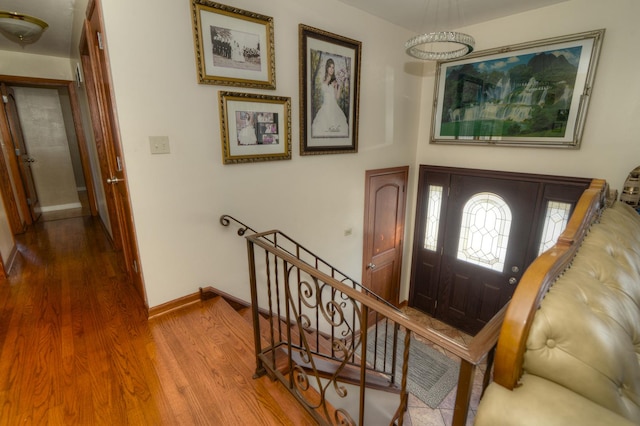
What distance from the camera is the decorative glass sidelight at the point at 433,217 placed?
389cm

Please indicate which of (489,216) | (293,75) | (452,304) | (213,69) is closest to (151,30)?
(213,69)

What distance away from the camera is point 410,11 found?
291cm

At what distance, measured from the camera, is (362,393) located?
1.09 metres

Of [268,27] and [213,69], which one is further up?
[268,27]

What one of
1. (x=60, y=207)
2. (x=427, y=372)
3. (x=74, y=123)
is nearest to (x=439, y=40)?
(x=427, y=372)

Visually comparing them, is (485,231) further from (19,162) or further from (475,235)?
(19,162)

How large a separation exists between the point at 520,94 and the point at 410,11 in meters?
1.45

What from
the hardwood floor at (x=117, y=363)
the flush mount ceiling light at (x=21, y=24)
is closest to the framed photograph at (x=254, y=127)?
the hardwood floor at (x=117, y=363)

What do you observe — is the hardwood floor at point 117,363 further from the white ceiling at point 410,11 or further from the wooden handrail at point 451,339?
the white ceiling at point 410,11

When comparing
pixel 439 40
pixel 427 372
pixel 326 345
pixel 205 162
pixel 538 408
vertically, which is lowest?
pixel 427 372

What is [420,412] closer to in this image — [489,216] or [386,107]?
[489,216]

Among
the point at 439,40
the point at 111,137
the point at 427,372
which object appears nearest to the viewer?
the point at 439,40

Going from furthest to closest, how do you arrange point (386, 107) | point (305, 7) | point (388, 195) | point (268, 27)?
point (388, 195), point (386, 107), point (305, 7), point (268, 27)

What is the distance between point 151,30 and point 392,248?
3.46 metres
